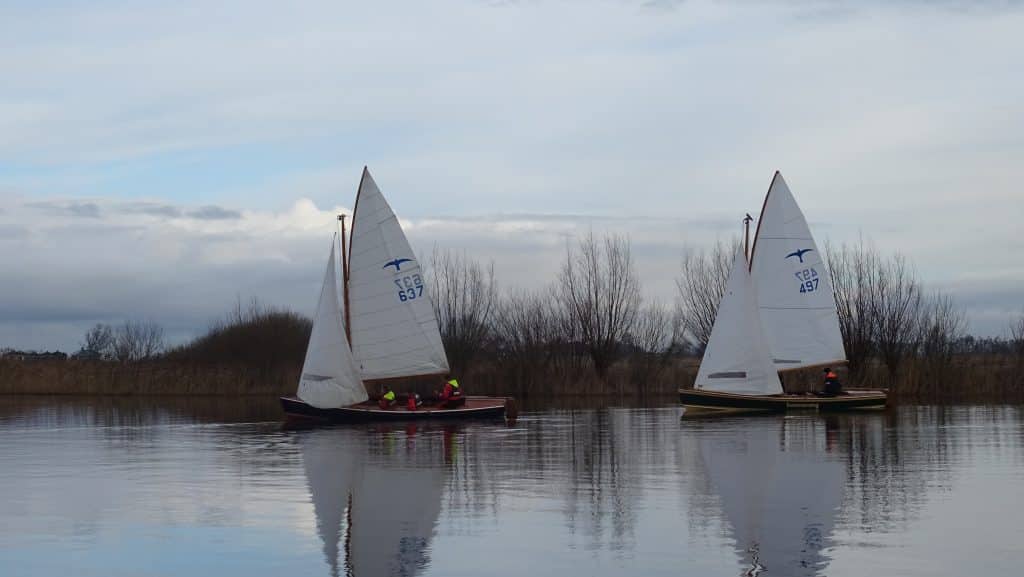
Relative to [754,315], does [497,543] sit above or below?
below

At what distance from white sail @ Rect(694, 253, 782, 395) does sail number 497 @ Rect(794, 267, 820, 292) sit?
307 cm

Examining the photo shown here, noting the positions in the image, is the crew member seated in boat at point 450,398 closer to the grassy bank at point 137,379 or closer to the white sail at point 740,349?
the white sail at point 740,349

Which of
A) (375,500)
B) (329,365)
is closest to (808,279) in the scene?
(329,365)

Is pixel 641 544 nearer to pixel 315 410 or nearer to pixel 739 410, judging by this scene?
pixel 315 410

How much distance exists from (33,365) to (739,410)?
38.9 m

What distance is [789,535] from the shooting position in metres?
12.3

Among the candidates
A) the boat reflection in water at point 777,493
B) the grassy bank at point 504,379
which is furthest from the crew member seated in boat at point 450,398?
the grassy bank at point 504,379

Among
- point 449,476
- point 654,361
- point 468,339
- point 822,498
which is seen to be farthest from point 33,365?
point 822,498

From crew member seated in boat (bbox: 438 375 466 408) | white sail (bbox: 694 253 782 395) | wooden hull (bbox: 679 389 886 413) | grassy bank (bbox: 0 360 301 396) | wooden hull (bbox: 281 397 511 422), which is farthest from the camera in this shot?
grassy bank (bbox: 0 360 301 396)

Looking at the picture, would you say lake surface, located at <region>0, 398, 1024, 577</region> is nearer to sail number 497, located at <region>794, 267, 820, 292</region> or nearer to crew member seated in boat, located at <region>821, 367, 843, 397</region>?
crew member seated in boat, located at <region>821, 367, 843, 397</region>

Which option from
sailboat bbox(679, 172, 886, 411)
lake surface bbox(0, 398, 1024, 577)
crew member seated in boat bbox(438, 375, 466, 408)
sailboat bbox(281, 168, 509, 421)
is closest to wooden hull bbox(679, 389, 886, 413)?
sailboat bbox(679, 172, 886, 411)

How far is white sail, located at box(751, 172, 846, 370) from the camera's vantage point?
41.0 m

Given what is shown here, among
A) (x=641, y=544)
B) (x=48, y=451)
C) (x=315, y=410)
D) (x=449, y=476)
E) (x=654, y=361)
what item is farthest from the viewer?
(x=654, y=361)

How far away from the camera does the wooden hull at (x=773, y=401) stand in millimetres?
38219
